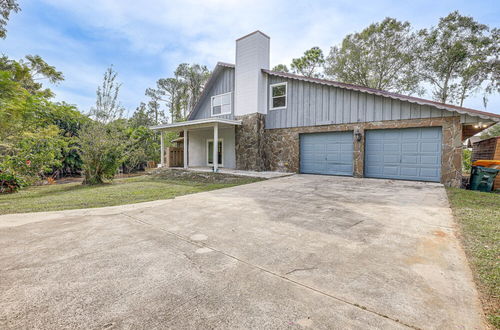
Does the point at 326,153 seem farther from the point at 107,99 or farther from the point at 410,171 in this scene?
the point at 107,99

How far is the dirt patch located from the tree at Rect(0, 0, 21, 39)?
1254 cm

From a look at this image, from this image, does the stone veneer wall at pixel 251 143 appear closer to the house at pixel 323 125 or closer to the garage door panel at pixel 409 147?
the house at pixel 323 125

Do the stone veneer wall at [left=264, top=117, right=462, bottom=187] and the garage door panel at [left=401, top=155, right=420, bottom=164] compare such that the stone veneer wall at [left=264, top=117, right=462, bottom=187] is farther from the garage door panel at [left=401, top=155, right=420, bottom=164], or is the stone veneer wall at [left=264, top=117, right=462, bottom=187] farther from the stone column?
the garage door panel at [left=401, top=155, right=420, bottom=164]

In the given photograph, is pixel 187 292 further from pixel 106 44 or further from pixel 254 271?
pixel 106 44

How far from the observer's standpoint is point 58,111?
35.1 feet

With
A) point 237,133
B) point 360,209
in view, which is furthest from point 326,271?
point 237,133

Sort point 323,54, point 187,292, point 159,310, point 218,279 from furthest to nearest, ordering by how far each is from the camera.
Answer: point 323,54
point 218,279
point 187,292
point 159,310

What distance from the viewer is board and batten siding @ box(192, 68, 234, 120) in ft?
44.3

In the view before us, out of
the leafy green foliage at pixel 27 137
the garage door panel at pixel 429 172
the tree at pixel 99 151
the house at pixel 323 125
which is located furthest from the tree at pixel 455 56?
the leafy green foliage at pixel 27 137

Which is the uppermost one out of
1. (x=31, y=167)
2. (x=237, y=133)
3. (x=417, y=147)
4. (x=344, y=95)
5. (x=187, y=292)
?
(x=344, y=95)

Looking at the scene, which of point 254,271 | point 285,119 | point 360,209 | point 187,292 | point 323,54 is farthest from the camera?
point 323,54

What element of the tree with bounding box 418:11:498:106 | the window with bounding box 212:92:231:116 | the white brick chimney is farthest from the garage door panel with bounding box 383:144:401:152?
the tree with bounding box 418:11:498:106

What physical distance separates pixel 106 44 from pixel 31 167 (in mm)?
9640

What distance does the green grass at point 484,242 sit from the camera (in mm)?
1854
